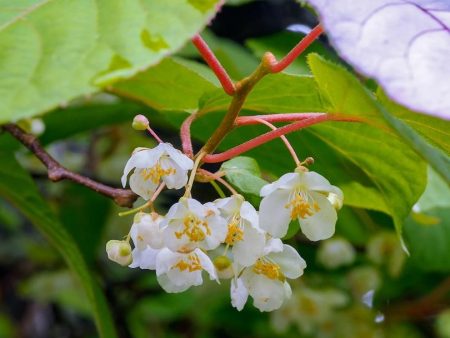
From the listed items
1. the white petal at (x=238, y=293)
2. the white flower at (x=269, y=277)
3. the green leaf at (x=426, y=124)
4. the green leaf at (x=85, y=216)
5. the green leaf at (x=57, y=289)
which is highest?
the green leaf at (x=426, y=124)

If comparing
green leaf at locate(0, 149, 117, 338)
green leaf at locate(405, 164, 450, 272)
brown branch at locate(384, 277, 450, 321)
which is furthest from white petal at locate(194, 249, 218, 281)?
brown branch at locate(384, 277, 450, 321)

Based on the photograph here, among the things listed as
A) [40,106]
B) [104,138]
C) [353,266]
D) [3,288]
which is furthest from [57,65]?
[3,288]

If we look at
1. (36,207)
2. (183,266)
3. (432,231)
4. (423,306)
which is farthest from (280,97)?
(423,306)

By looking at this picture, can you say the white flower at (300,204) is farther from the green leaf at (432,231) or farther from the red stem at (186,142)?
the green leaf at (432,231)

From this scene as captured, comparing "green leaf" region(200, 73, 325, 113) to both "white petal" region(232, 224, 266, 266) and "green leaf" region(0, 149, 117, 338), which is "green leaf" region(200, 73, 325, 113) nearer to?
"white petal" region(232, 224, 266, 266)

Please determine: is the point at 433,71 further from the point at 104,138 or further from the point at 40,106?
the point at 104,138

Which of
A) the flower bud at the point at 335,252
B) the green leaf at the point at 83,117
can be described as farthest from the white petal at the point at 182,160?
the flower bud at the point at 335,252

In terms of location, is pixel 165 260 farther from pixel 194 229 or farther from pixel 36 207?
pixel 36 207
